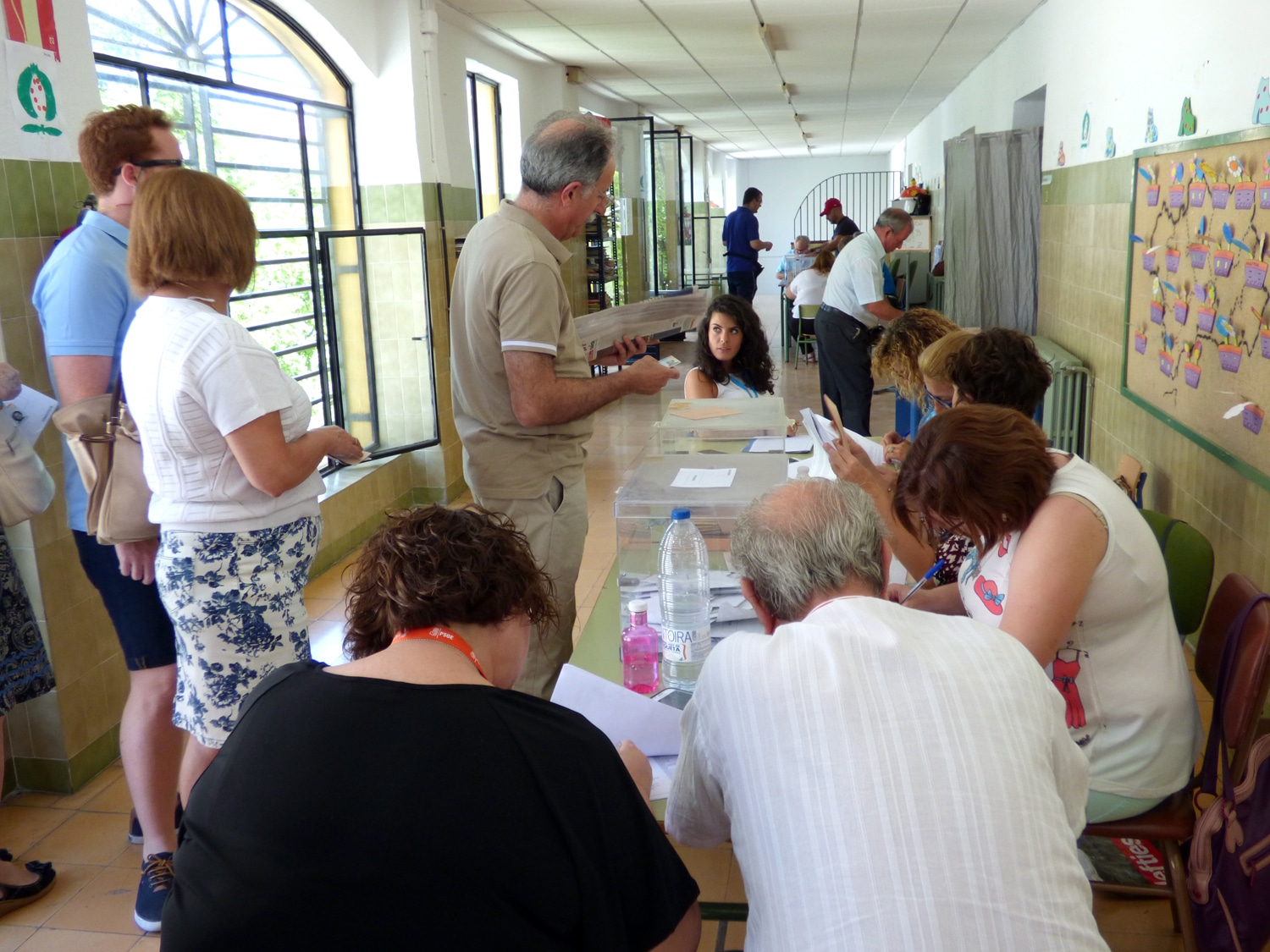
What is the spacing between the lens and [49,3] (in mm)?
2787

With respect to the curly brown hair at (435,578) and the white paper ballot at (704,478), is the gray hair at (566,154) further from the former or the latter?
the curly brown hair at (435,578)

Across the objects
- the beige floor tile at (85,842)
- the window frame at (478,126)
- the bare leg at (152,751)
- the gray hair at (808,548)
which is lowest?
the beige floor tile at (85,842)

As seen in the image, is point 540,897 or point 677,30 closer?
point 540,897

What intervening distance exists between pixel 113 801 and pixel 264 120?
3.16 meters

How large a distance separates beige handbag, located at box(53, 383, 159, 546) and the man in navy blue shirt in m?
10.5

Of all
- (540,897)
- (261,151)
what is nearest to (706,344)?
(261,151)

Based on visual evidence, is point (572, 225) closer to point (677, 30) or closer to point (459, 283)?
point (459, 283)

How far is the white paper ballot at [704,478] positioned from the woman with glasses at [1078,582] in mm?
487

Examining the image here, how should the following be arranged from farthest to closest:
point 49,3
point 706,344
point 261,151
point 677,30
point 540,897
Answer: point 677,30
point 261,151
point 706,344
point 49,3
point 540,897

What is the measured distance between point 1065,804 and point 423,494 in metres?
4.99

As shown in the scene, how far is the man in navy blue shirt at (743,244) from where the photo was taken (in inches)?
480

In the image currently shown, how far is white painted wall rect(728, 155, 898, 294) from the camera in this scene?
23.7m

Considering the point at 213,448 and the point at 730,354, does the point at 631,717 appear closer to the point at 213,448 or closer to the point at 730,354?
the point at 213,448

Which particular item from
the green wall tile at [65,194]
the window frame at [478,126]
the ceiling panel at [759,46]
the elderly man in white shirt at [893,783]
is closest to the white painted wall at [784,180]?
the ceiling panel at [759,46]
